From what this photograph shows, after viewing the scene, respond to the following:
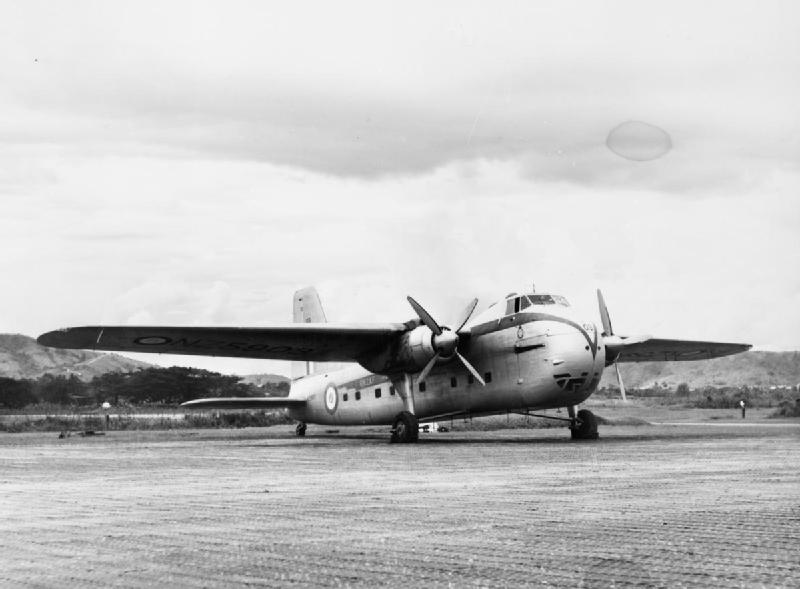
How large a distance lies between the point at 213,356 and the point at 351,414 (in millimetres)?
5983

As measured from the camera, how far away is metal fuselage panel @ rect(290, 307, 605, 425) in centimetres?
2911

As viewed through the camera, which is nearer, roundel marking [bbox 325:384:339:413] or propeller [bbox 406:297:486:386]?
propeller [bbox 406:297:486:386]

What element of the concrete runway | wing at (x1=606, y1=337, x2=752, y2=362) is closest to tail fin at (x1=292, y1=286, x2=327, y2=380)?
wing at (x1=606, y1=337, x2=752, y2=362)

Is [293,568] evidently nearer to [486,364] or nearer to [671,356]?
[486,364]

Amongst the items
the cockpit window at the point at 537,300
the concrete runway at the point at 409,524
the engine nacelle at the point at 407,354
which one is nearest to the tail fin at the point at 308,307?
the engine nacelle at the point at 407,354

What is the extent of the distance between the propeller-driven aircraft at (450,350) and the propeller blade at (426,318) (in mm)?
34

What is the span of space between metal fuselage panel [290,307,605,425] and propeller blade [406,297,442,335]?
150 centimetres

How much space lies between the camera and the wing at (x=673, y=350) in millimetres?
36844

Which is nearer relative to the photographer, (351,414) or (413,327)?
(413,327)

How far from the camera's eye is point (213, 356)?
3538cm

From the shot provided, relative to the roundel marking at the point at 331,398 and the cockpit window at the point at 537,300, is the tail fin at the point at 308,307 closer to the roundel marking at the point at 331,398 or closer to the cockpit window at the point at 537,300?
the roundel marking at the point at 331,398

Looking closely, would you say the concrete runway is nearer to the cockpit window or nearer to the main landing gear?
the cockpit window

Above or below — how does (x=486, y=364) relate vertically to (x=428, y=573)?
above

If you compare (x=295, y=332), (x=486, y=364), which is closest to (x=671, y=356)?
(x=486, y=364)
